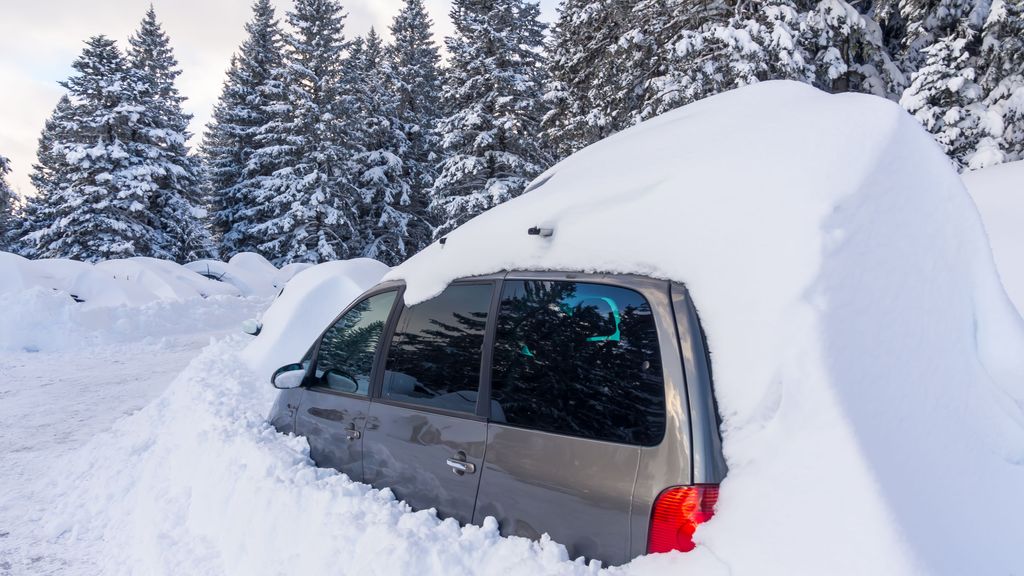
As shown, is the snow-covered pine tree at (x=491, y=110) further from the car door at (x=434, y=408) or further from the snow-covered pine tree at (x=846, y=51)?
the car door at (x=434, y=408)

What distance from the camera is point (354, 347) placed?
11.5ft

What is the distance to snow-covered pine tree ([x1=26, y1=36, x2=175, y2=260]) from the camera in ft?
79.8

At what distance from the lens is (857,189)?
189 centimetres

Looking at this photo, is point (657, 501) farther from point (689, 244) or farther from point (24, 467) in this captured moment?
point (24, 467)

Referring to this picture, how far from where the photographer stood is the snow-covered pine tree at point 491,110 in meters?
21.0

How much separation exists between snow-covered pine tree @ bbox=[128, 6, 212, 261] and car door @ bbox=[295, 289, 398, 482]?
26.8 m

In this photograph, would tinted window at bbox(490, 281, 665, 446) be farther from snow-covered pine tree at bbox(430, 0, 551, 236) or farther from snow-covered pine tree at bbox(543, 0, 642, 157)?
snow-covered pine tree at bbox(430, 0, 551, 236)

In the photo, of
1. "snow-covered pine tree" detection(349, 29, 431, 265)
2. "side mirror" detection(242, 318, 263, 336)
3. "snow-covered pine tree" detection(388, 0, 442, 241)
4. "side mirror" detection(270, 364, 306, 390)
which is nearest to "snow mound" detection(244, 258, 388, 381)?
"side mirror" detection(242, 318, 263, 336)

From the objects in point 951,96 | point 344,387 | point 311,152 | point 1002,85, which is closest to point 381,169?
point 311,152

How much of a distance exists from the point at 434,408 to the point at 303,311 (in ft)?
19.5

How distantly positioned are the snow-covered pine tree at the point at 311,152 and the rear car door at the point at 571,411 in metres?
26.6

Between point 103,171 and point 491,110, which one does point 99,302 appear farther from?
point 103,171

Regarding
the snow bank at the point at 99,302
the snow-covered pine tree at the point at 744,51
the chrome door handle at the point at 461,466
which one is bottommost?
the chrome door handle at the point at 461,466

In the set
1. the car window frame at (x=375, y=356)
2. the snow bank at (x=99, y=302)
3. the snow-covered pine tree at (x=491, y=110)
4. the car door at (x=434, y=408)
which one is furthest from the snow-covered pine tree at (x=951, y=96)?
the snow bank at (x=99, y=302)
